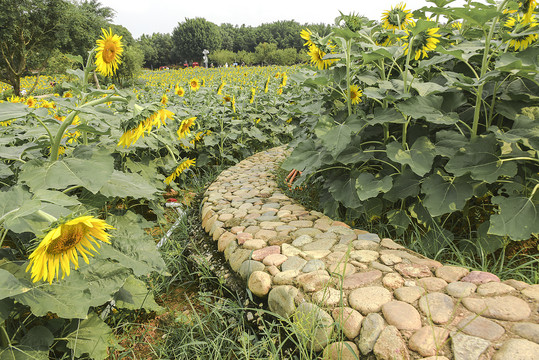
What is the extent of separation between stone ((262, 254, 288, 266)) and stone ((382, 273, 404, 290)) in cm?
53

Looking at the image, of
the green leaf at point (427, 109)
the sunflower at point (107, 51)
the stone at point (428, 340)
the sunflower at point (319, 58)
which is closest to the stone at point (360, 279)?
the stone at point (428, 340)

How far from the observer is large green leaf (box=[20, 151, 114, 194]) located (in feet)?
→ 4.27

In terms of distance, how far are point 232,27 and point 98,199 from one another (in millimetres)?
84519

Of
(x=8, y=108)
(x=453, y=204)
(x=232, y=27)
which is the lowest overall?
(x=453, y=204)

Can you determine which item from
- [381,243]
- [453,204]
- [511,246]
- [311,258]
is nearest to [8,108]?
[311,258]

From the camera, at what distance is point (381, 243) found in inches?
73.0

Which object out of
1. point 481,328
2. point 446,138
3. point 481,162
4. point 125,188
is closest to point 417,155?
point 446,138

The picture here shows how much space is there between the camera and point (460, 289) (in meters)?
1.38

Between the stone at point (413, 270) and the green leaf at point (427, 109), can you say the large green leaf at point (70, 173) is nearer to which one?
the stone at point (413, 270)

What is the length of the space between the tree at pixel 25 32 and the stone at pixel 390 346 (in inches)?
719

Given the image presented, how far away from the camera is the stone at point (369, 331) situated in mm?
1215

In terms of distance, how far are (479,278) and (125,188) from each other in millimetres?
1622

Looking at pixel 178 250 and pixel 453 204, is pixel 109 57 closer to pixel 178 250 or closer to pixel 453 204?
pixel 178 250

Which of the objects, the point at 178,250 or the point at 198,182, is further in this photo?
the point at 198,182
